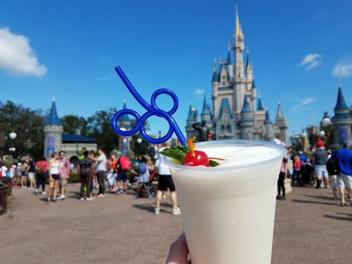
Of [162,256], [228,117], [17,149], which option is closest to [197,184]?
[162,256]

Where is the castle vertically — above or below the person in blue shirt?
above

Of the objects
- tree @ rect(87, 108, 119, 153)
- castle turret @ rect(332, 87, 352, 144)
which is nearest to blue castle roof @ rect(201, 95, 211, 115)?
tree @ rect(87, 108, 119, 153)

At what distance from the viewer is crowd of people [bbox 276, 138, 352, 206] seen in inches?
273

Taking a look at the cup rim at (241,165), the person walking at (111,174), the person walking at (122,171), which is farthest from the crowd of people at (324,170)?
the cup rim at (241,165)

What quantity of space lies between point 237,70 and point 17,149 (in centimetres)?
4515

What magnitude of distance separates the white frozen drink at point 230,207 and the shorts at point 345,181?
6.60 m

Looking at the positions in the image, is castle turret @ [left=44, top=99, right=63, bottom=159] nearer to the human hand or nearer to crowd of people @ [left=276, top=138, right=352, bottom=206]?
crowd of people @ [left=276, top=138, right=352, bottom=206]

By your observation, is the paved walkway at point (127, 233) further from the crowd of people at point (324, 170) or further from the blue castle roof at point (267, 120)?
the blue castle roof at point (267, 120)

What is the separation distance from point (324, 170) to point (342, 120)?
599 inches

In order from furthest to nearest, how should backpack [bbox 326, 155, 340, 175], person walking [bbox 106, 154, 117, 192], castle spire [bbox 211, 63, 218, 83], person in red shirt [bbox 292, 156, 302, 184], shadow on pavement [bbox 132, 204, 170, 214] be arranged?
castle spire [bbox 211, 63, 218, 83] < person in red shirt [bbox 292, 156, 302, 184] < person walking [bbox 106, 154, 117, 192] < backpack [bbox 326, 155, 340, 175] < shadow on pavement [bbox 132, 204, 170, 214]

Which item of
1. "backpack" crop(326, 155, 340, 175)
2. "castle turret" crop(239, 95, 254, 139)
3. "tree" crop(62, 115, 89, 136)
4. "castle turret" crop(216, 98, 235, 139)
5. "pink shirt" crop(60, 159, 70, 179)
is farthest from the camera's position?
"castle turret" crop(216, 98, 235, 139)

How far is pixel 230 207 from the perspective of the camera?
3.81 feet

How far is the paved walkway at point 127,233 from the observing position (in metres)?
3.93

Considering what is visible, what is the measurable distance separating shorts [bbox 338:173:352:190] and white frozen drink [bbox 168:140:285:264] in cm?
660
